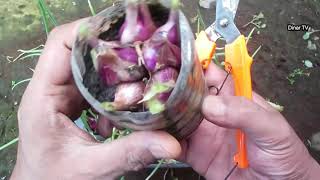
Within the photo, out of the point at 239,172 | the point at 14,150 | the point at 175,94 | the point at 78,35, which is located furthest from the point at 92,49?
the point at 14,150

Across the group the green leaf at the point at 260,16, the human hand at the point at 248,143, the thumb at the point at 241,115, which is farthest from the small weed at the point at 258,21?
the thumb at the point at 241,115

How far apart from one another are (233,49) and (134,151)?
244 millimetres

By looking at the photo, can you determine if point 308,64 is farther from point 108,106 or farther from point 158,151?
point 108,106

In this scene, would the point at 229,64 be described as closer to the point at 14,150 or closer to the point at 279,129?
the point at 279,129

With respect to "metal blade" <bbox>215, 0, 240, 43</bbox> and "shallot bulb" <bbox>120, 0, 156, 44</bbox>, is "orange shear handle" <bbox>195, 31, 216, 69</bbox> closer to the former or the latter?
"metal blade" <bbox>215, 0, 240, 43</bbox>

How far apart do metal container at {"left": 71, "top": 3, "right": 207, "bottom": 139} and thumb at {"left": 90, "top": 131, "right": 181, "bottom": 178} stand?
0.07ft

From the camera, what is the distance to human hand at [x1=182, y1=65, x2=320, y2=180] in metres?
0.75

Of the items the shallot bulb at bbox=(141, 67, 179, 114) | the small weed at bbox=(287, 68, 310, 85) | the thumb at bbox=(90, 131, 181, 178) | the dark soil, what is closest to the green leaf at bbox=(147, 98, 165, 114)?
the shallot bulb at bbox=(141, 67, 179, 114)

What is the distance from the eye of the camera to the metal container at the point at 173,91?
2.03 ft

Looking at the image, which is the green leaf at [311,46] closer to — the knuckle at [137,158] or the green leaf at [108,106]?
the knuckle at [137,158]

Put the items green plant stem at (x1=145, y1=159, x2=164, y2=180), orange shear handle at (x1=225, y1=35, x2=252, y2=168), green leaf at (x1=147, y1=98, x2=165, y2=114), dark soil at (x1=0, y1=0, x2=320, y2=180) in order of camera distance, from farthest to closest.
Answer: dark soil at (x1=0, y1=0, x2=320, y2=180)
green plant stem at (x1=145, y1=159, x2=164, y2=180)
orange shear handle at (x1=225, y1=35, x2=252, y2=168)
green leaf at (x1=147, y1=98, x2=165, y2=114)

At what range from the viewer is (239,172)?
0.95m

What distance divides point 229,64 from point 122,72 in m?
0.25

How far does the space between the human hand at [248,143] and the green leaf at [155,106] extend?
0.14 meters
